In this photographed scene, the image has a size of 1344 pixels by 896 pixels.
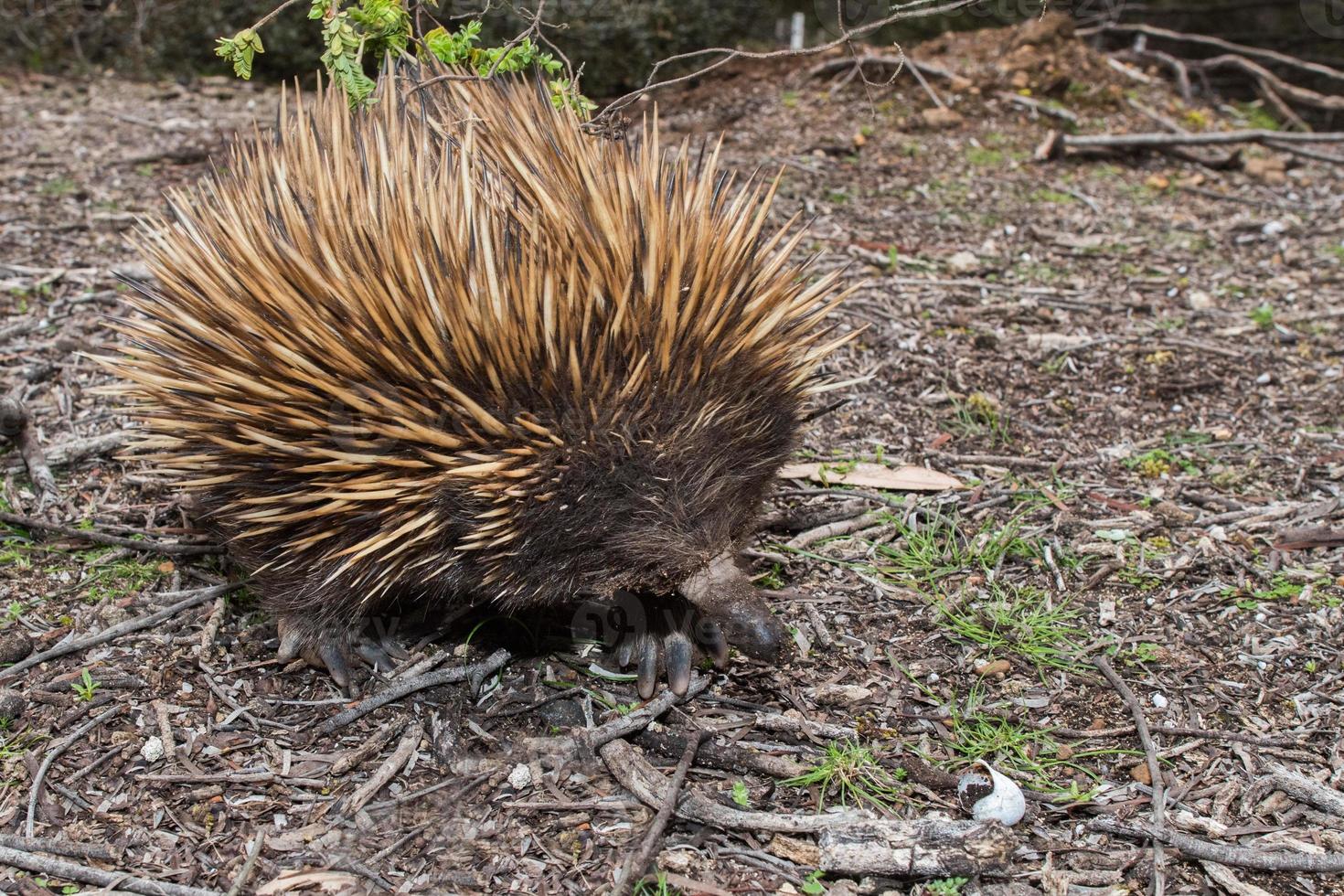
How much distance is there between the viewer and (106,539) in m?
4.09

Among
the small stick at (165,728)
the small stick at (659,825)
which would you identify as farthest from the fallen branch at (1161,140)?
the small stick at (165,728)

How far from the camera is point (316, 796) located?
319 cm

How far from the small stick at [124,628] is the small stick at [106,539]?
0.21 meters

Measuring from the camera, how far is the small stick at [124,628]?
3537 mm

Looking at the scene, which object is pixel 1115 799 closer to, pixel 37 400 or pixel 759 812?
pixel 759 812

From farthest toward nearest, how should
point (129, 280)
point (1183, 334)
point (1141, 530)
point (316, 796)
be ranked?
point (1183, 334)
point (1141, 530)
point (129, 280)
point (316, 796)

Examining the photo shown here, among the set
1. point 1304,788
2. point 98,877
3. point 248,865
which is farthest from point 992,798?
point 98,877

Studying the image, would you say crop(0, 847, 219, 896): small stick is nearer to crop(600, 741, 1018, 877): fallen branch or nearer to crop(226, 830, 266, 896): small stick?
crop(226, 830, 266, 896): small stick

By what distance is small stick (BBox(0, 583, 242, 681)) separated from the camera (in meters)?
3.54

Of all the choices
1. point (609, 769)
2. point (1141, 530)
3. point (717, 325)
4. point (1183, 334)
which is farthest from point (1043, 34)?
point (609, 769)

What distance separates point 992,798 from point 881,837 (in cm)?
34

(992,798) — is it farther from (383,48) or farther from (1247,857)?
(383,48)

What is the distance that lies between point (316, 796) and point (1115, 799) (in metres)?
2.14

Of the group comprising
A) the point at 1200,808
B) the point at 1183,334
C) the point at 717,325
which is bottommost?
the point at 1200,808
